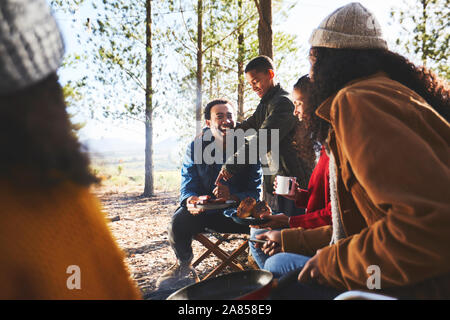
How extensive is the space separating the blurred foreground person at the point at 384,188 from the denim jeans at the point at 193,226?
1988mm

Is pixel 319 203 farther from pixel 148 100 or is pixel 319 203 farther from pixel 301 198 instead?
pixel 148 100

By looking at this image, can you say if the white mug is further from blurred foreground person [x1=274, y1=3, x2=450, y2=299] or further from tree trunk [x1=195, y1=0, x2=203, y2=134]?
tree trunk [x1=195, y1=0, x2=203, y2=134]

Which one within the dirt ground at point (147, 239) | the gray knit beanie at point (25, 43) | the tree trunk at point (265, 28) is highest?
the tree trunk at point (265, 28)

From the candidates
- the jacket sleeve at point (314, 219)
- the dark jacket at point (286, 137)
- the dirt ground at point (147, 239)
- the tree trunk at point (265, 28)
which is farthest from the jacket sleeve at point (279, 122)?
the tree trunk at point (265, 28)

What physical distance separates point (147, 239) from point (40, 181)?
5146 mm

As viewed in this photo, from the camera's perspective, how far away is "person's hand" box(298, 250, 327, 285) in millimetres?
1108

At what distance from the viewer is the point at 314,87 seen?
1.28 meters

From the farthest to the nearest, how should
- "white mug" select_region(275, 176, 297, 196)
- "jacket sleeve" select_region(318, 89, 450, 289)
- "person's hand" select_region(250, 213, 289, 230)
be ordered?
1. "white mug" select_region(275, 176, 297, 196)
2. "person's hand" select_region(250, 213, 289, 230)
3. "jacket sleeve" select_region(318, 89, 450, 289)

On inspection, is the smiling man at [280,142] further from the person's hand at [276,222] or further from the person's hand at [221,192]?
the person's hand at [276,222]

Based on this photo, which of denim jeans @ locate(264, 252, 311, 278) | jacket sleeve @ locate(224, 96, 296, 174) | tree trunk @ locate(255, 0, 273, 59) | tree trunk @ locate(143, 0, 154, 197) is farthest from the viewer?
tree trunk @ locate(143, 0, 154, 197)

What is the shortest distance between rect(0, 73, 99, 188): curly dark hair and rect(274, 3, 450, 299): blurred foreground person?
76cm

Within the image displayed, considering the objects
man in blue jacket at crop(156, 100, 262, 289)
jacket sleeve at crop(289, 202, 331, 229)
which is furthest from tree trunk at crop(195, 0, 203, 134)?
jacket sleeve at crop(289, 202, 331, 229)

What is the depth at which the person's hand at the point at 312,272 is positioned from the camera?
1.11 metres

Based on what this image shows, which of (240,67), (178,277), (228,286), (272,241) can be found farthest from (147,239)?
(240,67)
